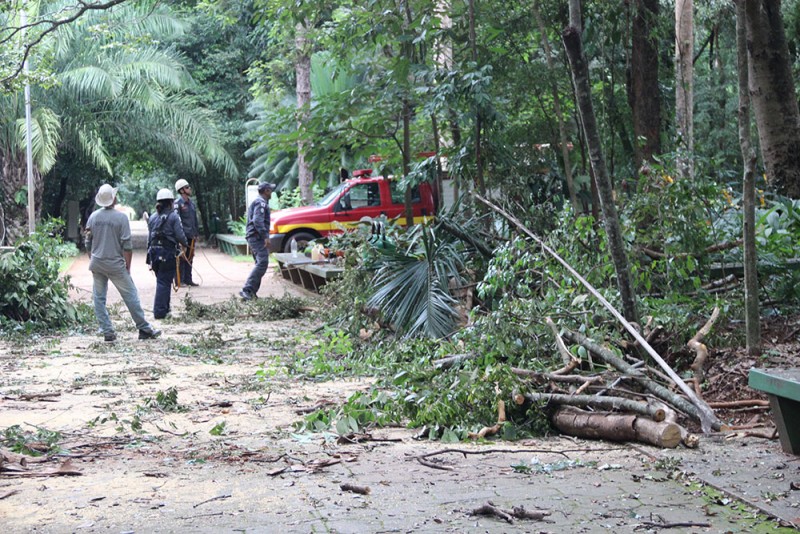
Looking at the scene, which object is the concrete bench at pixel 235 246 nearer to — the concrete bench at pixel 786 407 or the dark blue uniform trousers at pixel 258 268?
the dark blue uniform trousers at pixel 258 268

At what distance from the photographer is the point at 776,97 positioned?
10.5 metres

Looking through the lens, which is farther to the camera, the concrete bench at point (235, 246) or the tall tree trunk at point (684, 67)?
the concrete bench at point (235, 246)

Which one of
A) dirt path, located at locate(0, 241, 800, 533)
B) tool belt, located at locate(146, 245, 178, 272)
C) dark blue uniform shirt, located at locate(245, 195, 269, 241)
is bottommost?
dirt path, located at locate(0, 241, 800, 533)

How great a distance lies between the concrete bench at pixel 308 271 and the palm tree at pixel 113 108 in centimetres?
1124

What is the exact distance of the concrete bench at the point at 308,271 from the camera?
14.5 m

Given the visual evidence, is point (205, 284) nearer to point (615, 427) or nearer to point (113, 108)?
point (113, 108)

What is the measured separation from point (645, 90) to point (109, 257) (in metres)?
6.81

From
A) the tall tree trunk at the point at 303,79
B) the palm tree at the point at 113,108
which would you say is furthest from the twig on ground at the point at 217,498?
the palm tree at the point at 113,108

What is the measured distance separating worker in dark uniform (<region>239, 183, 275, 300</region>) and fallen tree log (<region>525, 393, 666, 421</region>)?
9.72 m

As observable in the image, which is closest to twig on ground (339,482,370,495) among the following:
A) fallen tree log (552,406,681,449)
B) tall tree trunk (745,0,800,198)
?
fallen tree log (552,406,681,449)

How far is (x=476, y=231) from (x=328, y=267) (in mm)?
4597

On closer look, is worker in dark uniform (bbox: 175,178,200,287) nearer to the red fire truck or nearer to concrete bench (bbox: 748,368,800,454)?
the red fire truck

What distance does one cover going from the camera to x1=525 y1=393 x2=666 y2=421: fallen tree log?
17.7ft

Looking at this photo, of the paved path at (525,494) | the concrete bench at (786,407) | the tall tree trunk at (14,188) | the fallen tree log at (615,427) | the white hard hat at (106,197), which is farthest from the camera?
the tall tree trunk at (14,188)
